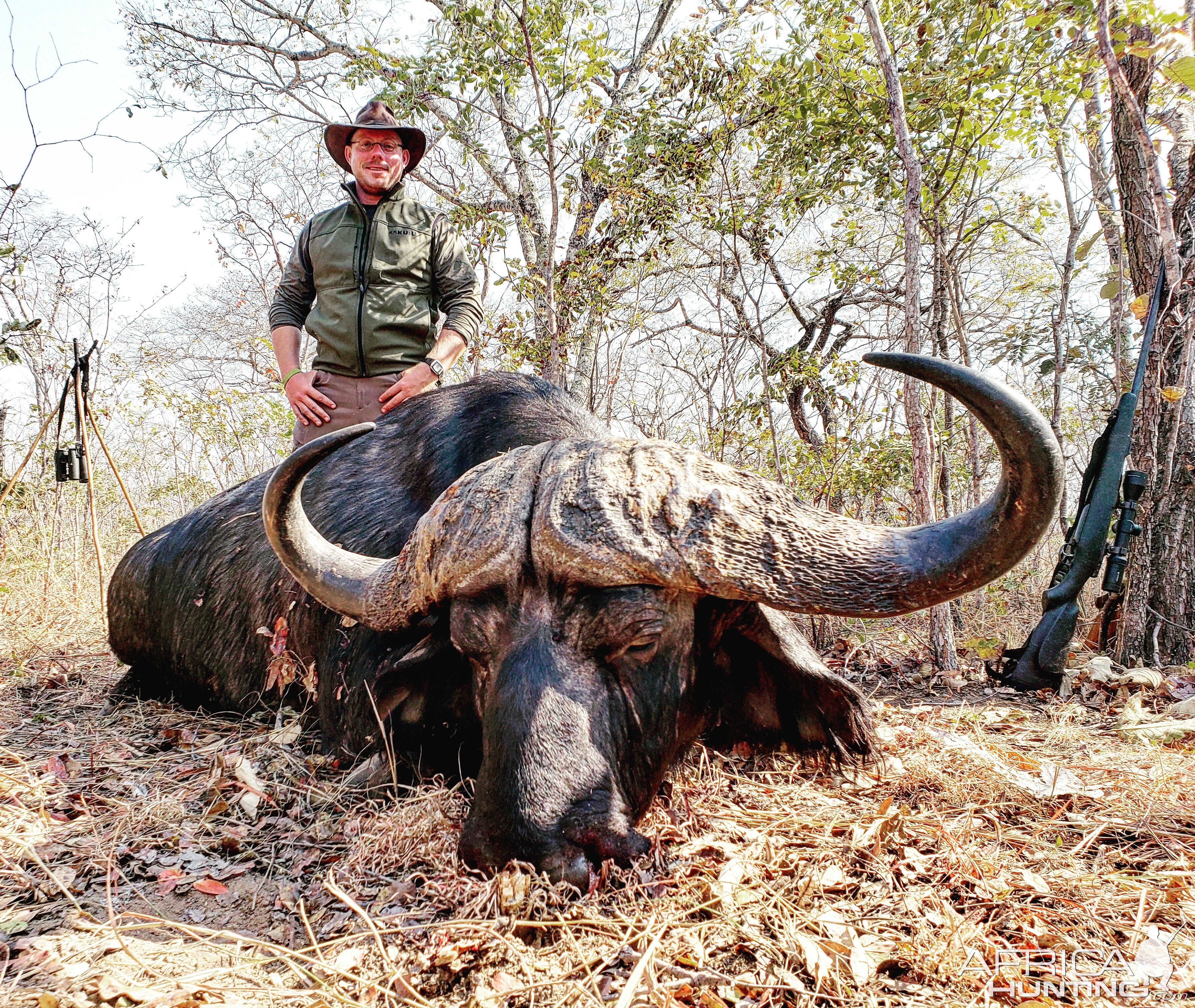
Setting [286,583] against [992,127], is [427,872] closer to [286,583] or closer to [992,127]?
[286,583]

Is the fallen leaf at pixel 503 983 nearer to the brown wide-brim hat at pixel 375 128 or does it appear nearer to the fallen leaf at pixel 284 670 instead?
the fallen leaf at pixel 284 670

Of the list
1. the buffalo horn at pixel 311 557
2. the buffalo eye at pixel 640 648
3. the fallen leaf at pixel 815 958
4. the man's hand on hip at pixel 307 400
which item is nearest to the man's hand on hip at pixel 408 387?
the man's hand on hip at pixel 307 400

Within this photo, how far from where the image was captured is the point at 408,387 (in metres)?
3.95

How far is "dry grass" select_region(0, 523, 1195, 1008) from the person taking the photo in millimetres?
1522

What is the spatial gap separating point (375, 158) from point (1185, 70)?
3819 mm

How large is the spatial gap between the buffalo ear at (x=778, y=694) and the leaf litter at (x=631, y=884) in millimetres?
105

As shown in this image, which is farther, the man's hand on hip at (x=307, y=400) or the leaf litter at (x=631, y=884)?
the man's hand on hip at (x=307, y=400)

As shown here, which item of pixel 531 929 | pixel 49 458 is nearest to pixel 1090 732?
pixel 531 929

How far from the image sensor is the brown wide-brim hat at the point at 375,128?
4254 mm

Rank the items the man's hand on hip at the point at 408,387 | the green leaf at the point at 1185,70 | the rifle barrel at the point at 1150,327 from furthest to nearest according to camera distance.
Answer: the man's hand on hip at the point at 408,387 → the rifle barrel at the point at 1150,327 → the green leaf at the point at 1185,70

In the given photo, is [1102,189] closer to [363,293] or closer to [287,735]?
[363,293]

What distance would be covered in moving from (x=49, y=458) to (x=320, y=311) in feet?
22.2

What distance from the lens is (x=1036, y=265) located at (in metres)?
11.4

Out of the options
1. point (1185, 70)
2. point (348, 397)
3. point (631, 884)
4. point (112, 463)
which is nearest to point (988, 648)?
point (1185, 70)
